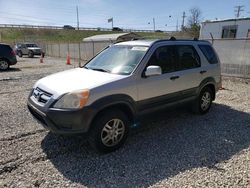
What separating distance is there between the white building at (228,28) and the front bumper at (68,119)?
49.3ft

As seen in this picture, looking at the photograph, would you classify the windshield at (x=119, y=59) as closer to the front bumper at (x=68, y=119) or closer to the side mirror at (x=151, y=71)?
the side mirror at (x=151, y=71)

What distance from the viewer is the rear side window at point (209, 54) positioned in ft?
18.3

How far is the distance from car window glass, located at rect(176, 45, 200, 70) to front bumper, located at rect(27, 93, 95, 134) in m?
2.38

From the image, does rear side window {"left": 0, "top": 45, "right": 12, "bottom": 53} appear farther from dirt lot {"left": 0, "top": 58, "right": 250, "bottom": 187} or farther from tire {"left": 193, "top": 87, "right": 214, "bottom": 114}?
tire {"left": 193, "top": 87, "right": 214, "bottom": 114}

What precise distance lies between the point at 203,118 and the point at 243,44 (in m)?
6.33

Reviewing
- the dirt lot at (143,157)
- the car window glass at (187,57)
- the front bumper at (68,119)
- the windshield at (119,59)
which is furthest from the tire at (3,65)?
the car window glass at (187,57)

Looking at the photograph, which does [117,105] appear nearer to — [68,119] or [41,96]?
[68,119]

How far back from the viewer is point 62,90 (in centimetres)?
349

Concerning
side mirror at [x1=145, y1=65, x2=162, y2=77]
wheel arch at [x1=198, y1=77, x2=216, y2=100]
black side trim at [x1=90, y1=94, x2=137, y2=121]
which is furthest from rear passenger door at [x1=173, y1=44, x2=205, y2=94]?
black side trim at [x1=90, y1=94, x2=137, y2=121]

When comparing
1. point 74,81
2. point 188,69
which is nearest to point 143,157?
point 74,81

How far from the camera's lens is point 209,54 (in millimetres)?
5723

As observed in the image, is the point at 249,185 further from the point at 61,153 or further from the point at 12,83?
the point at 12,83

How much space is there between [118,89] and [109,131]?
27.1 inches

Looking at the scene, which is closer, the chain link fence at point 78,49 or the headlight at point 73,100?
the headlight at point 73,100
